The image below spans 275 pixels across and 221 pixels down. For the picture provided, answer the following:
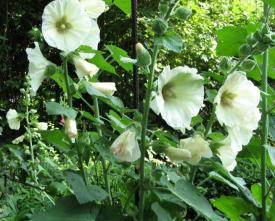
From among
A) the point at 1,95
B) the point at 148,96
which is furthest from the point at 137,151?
the point at 1,95

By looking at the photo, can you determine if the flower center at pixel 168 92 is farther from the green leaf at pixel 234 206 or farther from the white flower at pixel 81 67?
the green leaf at pixel 234 206

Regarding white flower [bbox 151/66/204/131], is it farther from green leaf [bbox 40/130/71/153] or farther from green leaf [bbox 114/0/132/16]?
green leaf [bbox 114/0/132/16]

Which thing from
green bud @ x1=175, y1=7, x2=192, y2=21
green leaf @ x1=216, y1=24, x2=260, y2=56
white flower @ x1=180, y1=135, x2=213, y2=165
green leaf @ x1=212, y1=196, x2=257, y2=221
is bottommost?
green leaf @ x1=212, y1=196, x2=257, y2=221

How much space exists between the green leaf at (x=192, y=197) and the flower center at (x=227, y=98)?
0.45ft

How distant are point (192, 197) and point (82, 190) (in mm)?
165

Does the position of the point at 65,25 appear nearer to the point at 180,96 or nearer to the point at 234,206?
the point at 180,96

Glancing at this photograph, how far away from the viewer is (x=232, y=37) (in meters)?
1.18

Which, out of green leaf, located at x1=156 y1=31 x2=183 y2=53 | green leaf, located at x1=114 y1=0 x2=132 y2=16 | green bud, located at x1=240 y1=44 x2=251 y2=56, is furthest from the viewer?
green leaf, located at x1=114 y1=0 x2=132 y2=16

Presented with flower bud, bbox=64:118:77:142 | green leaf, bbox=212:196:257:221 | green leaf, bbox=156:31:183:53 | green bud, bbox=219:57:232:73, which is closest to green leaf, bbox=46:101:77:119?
flower bud, bbox=64:118:77:142

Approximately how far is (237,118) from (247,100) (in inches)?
1.6

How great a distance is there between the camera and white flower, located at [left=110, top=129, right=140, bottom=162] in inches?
28.1

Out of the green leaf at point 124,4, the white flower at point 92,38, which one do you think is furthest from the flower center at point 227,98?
the green leaf at point 124,4

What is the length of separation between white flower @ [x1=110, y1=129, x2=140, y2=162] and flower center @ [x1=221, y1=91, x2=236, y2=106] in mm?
159

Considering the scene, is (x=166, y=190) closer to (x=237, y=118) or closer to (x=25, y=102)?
(x=237, y=118)
